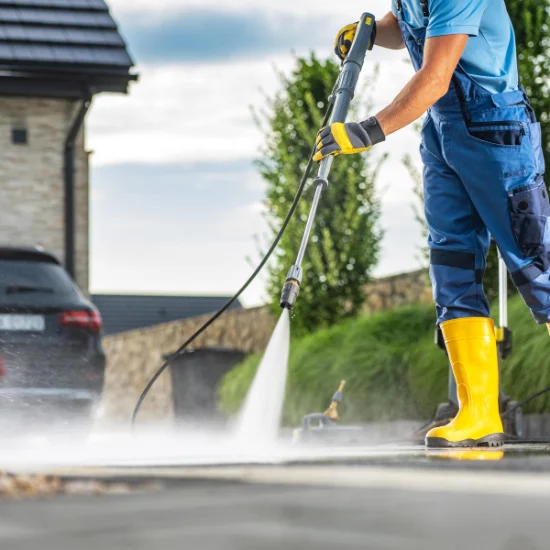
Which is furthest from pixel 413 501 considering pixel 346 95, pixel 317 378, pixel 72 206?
pixel 72 206

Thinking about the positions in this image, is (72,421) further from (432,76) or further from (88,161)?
(88,161)

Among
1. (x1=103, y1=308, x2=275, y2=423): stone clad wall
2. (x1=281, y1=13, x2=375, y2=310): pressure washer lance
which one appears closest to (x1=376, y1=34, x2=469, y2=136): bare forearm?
(x1=281, y1=13, x2=375, y2=310): pressure washer lance

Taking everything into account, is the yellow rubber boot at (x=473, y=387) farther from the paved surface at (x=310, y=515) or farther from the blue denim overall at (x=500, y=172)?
the paved surface at (x=310, y=515)

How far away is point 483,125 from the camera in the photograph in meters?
3.92

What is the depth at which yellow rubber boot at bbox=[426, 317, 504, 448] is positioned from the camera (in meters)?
4.02

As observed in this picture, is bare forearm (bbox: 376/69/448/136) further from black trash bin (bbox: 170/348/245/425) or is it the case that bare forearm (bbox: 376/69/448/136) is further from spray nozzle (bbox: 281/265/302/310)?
black trash bin (bbox: 170/348/245/425)

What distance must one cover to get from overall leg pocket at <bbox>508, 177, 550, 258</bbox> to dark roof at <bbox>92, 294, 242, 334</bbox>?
86.9 ft

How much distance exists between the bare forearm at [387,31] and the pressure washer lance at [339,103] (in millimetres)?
60

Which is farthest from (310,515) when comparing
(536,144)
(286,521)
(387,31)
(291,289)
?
(387,31)

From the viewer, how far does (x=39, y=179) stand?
46.7 feet

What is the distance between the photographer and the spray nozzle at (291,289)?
3928 millimetres

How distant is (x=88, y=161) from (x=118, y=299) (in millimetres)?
18551

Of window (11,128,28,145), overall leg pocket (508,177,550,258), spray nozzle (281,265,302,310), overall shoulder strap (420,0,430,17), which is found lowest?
spray nozzle (281,265,302,310)

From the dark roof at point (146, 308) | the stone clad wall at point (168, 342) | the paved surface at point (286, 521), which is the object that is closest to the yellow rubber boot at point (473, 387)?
the paved surface at point (286, 521)
